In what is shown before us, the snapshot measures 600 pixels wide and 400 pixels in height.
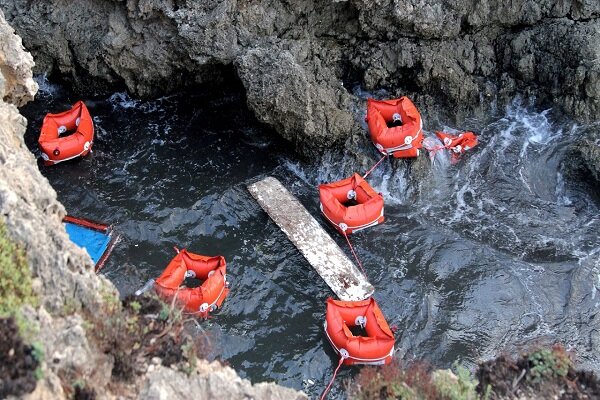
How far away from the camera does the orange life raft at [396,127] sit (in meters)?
11.6

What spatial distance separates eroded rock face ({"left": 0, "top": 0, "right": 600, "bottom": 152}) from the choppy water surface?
0.69 meters

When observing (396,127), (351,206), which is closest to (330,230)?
(351,206)

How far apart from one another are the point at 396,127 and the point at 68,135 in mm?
6508

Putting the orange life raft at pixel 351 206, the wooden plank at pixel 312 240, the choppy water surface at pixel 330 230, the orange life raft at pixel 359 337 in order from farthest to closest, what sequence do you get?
the orange life raft at pixel 351 206 → the wooden plank at pixel 312 240 → the choppy water surface at pixel 330 230 → the orange life raft at pixel 359 337

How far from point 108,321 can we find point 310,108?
681 cm

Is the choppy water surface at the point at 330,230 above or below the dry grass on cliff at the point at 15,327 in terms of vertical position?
below

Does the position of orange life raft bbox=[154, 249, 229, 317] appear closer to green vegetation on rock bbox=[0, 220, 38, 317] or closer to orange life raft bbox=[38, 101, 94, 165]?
orange life raft bbox=[38, 101, 94, 165]

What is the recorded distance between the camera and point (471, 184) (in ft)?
39.0

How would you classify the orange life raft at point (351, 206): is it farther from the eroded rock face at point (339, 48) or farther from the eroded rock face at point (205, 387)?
the eroded rock face at point (205, 387)

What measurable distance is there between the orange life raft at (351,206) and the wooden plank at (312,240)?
368mm

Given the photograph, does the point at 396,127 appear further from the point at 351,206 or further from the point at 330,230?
the point at 330,230

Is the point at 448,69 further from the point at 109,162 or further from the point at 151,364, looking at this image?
the point at 151,364

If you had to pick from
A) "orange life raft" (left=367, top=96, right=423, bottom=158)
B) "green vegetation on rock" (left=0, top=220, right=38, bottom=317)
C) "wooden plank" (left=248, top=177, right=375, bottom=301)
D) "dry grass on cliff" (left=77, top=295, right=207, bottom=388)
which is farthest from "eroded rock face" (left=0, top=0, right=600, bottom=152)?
"green vegetation on rock" (left=0, top=220, right=38, bottom=317)

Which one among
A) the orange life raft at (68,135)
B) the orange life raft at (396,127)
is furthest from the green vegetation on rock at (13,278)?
the orange life raft at (396,127)
